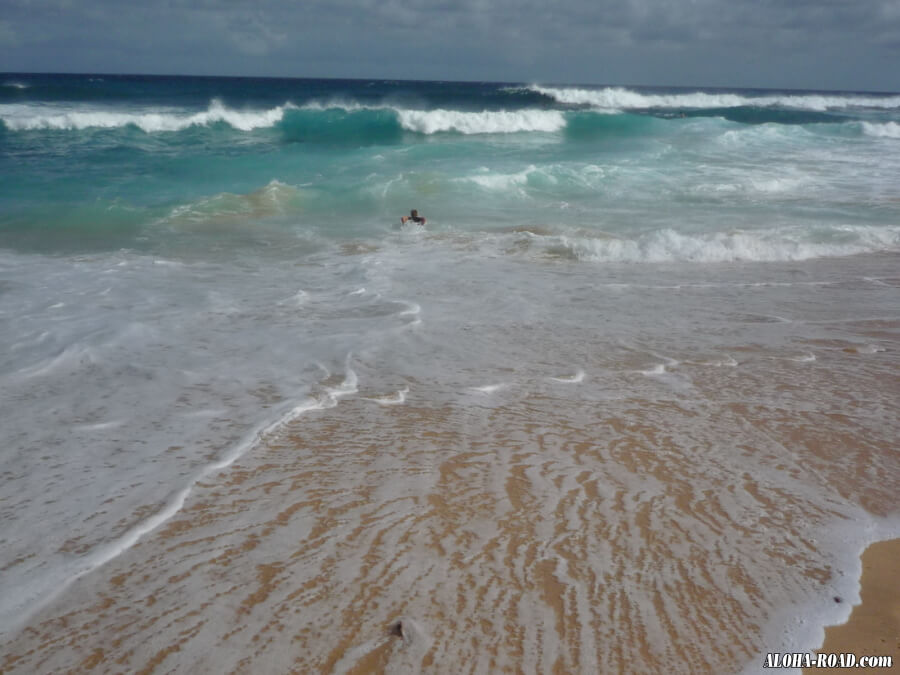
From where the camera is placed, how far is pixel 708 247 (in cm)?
1159

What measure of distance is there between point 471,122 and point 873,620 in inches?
1328

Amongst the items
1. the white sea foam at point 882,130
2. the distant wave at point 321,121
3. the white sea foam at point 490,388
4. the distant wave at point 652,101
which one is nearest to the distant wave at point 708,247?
the white sea foam at point 490,388

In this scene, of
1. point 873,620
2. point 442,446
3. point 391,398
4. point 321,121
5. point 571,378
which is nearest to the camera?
point 873,620

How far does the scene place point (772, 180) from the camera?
62.6 ft

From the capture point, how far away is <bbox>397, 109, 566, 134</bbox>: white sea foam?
3456cm

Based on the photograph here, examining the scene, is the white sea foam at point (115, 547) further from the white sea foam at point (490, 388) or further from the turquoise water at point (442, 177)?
the turquoise water at point (442, 177)

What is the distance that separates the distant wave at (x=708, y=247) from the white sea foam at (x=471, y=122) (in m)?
23.5

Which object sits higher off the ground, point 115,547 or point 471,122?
point 471,122

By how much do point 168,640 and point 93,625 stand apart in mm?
386

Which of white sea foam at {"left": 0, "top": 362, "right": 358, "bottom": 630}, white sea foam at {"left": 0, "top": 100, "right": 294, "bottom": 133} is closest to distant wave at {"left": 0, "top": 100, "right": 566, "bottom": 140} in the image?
white sea foam at {"left": 0, "top": 100, "right": 294, "bottom": 133}

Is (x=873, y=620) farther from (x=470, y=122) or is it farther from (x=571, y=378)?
(x=470, y=122)

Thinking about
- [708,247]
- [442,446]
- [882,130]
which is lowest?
[442,446]

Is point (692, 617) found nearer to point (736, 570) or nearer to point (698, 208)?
point (736, 570)

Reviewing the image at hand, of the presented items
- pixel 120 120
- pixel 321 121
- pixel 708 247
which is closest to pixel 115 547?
pixel 708 247
